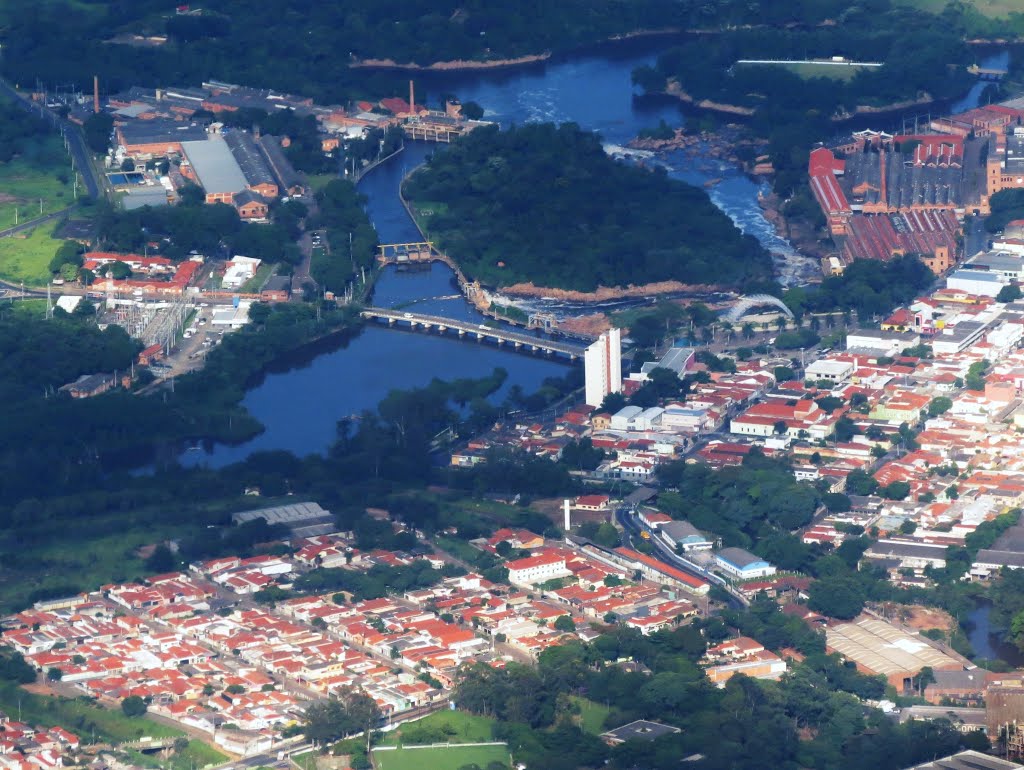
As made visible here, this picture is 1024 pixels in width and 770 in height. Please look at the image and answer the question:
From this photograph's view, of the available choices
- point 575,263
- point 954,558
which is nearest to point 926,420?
point 954,558

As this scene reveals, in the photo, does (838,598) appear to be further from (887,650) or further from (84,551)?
(84,551)

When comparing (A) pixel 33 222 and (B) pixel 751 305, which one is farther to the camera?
(A) pixel 33 222

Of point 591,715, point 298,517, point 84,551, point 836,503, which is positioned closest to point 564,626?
point 591,715

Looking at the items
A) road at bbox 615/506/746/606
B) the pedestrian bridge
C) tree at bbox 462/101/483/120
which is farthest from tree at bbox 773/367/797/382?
tree at bbox 462/101/483/120

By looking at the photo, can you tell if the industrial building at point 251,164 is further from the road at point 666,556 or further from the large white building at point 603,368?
the road at point 666,556

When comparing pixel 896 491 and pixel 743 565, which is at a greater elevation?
pixel 896 491

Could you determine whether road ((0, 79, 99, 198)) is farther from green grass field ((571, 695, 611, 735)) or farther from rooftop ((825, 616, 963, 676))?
green grass field ((571, 695, 611, 735))

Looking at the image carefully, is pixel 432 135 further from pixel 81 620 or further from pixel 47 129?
pixel 81 620

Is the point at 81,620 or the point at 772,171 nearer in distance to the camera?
the point at 81,620
